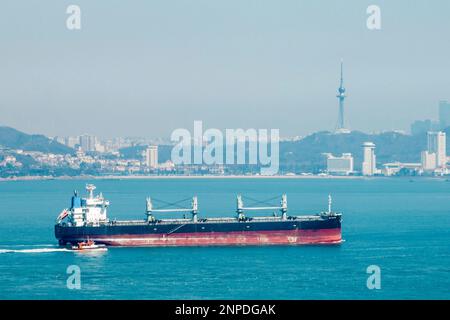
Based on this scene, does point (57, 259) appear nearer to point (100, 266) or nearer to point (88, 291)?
point (100, 266)

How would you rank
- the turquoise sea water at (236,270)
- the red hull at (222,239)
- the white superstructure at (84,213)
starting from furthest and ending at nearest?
1. the white superstructure at (84,213)
2. the red hull at (222,239)
3. the turquoise sea water at (236,270)

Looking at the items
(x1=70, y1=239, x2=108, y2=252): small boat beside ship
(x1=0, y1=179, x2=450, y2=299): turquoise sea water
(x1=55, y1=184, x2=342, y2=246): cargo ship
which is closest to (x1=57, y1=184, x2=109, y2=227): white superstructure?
(x1=55, y1=184, x2=342, y2=246): cargo ship

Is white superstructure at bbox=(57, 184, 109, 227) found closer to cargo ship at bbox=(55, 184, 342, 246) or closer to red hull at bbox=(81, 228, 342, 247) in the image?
cargo ship at bbox=(55, 184, 342, 246)

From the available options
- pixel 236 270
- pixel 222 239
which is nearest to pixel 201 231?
pixel 222 239

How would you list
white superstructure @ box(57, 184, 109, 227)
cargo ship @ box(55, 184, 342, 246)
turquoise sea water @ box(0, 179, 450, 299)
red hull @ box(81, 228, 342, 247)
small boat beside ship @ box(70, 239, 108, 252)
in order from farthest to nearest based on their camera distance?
white superstructure @ box(57, 184, 109, 227) < red hull @ box(81, 228, 342, 247) < cargo ship @ box(55, 184, 342, 246) < small boat beside ship @ box(70, 239, 108, 252) < turquoise sea water @ box(0, 179, 450, 299)

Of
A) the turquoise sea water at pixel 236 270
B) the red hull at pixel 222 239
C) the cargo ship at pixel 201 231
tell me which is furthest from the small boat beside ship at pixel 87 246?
the turquoise sea water at pixel 236 270

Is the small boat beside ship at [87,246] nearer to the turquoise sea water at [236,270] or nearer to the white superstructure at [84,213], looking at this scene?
the turquoise sea water at [236,270]
